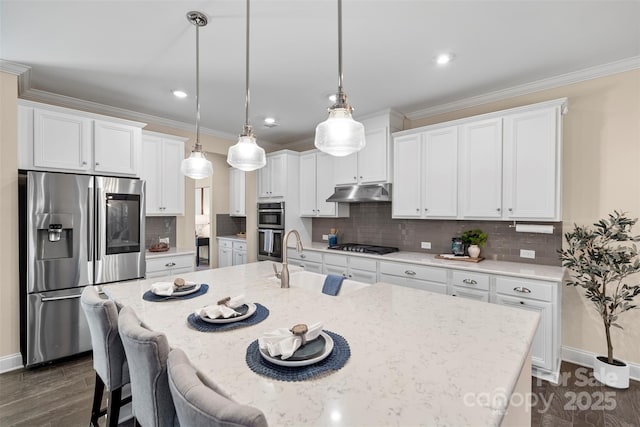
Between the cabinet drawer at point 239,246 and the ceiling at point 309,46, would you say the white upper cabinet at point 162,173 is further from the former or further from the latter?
the cabinet drawer at point 239,246

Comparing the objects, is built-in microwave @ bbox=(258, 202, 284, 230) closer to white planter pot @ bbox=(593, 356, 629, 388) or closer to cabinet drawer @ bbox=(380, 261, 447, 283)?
cabinet drawer @ bbox=(380, 261, 447, 283)

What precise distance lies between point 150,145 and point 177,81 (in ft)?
3.76

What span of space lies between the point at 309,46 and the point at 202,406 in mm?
2451

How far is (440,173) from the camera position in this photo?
340 cm

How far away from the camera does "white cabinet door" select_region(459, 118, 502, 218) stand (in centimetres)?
301

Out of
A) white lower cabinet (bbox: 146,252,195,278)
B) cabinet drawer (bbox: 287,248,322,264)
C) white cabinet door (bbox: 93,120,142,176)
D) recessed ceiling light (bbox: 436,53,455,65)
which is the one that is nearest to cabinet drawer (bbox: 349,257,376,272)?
cabinet drawer (bbox: 287,248,322,264)

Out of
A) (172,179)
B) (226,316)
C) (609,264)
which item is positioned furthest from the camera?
(172,179)

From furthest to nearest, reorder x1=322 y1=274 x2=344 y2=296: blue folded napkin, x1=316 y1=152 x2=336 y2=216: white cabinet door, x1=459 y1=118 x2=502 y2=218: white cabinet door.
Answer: x1=316 y1=152 x2=336 y2=216: white cabinet door < x1=459 y1=118 x2=502 y2=218: white cabinet door < x1=322 y1=274 x2=344 y2=296: blue folded napkin

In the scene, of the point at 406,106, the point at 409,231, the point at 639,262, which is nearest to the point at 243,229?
the point at 409,231

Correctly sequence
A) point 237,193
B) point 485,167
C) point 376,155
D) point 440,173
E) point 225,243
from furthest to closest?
point 237,193, point 225,243, point 376,155, point 440,173, point 485,167

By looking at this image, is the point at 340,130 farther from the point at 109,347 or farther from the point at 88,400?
the point at 88,400

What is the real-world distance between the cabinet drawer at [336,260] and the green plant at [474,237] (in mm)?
1426

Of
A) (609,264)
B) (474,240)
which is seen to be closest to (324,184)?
(474,240)

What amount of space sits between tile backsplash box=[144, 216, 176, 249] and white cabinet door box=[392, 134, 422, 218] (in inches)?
122
